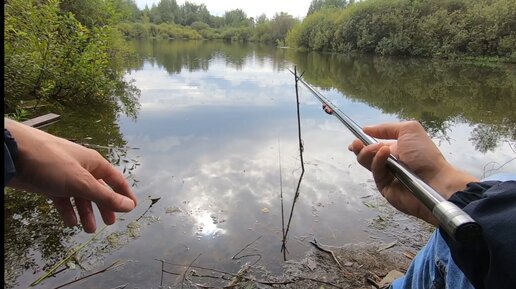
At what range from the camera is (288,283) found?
13.3ft

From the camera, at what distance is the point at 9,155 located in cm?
86

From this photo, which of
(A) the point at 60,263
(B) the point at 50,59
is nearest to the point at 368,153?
(A) the point at 60,263

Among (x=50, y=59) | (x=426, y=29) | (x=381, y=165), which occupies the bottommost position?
(x=381, y=165)

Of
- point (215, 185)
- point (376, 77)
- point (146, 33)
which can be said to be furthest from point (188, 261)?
point (146, 33)

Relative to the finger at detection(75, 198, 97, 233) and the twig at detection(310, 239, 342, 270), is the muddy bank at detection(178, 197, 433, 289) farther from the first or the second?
the finger at detection(75, 198, 97, 233)

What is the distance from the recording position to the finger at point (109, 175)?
3.72 ft

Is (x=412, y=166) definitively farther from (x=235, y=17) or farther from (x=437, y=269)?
(x=235, y=17)

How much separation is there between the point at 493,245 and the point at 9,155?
1.19 meters

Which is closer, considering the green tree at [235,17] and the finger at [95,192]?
the finger at [95,192]

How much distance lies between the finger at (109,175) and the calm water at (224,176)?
3145 mm

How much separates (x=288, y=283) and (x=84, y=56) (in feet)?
29.3

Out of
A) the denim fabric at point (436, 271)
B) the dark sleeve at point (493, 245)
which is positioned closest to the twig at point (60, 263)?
the denim fabric at point (436, 271)

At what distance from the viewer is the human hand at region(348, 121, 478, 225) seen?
64.3 inches

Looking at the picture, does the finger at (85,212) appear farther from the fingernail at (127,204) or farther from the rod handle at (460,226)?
the rod handle at (460,226)
